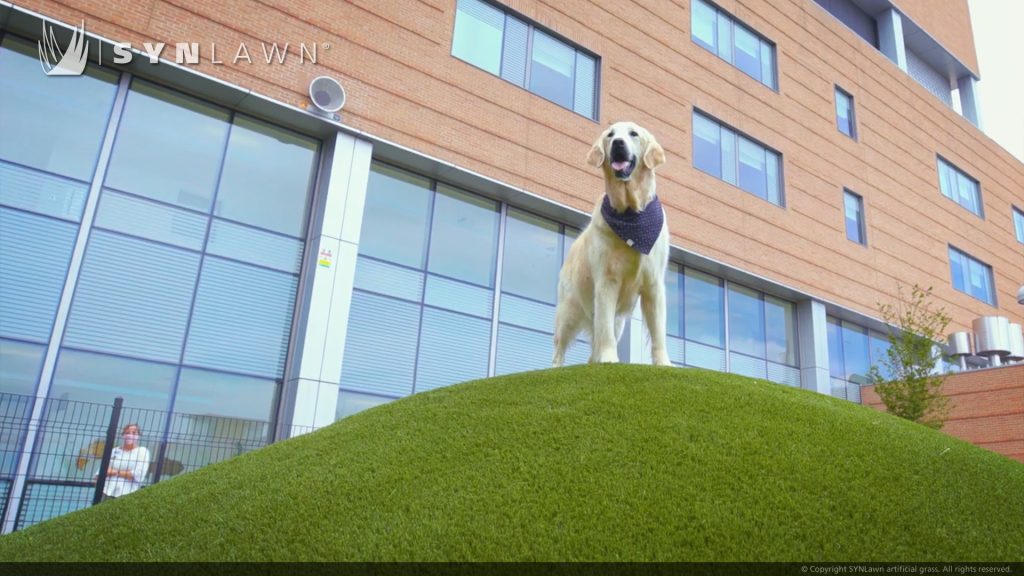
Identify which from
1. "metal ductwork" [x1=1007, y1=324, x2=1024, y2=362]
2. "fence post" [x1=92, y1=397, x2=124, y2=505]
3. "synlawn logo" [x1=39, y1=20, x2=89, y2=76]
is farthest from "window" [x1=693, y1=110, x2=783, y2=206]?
"fence post" [x1=92, y1=397, x2=124, y2=505]

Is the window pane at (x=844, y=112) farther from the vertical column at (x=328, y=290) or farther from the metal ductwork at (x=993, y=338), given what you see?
the vertical column at (x=328, y=290)

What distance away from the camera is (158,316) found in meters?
12.6

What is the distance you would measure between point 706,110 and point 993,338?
627 inches

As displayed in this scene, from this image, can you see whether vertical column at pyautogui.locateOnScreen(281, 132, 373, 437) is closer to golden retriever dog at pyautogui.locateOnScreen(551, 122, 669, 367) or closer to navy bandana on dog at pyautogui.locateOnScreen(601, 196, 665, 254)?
golden retriever dog at pyautogui.locateOnScreen(551, 122, 669, 367)

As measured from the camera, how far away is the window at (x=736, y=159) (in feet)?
73.1

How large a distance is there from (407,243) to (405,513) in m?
11.3

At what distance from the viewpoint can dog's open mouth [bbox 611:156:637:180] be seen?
6.75 m

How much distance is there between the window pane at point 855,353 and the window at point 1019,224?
1611 centimetres

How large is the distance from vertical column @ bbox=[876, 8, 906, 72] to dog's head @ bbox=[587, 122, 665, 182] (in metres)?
30.0

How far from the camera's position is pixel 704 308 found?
21453mm

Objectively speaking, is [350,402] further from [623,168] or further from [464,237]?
[623,168]

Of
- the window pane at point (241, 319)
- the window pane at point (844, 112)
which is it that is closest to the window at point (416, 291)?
the window pane at point (241, 319)

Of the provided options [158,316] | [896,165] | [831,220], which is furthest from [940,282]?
[158,316]

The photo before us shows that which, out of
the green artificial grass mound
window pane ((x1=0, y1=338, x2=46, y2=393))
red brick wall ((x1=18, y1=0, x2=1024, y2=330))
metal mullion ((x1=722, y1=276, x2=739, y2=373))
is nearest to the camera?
the green artificial grass mound
